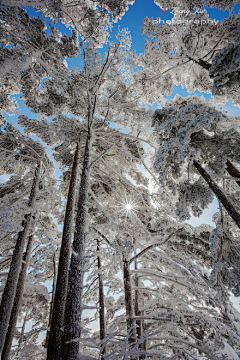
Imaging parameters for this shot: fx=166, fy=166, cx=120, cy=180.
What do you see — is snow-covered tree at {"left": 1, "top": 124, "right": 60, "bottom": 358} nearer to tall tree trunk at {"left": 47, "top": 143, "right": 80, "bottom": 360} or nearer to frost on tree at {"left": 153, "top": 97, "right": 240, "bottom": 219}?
tall tree trunk at {"left": 47, "top": 143, "right": 80, "bottom": 360}

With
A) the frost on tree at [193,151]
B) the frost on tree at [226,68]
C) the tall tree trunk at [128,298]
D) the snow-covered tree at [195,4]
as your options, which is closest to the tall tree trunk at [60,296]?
the tall tree trunk at [128,298]

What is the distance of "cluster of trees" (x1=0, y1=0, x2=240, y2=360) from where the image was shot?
4.09m

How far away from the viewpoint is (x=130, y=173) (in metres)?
9.94

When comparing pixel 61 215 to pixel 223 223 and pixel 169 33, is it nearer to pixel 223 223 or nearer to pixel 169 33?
pixel 223 223

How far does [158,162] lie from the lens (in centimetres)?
422

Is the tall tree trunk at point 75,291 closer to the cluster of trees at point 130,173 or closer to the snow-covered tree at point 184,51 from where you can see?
the cluster of trees at point 130,173

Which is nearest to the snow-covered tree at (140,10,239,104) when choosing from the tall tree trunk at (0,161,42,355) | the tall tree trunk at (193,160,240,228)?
the tall tree trunk at (193,160,240,228)

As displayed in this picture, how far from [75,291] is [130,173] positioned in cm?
676

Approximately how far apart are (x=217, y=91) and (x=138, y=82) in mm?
4979

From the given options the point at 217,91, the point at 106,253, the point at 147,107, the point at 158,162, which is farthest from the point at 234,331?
the point at 147,107

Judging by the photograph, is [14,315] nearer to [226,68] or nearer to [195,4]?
[226,68]

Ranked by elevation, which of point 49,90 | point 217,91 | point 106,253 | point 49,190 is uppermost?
point 49,90

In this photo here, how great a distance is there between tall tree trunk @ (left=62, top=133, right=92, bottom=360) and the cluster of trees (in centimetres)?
3

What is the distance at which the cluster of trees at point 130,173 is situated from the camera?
13.4 ft
